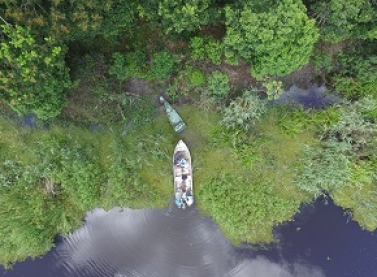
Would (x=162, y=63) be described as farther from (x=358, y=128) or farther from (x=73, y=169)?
(x=358, y=128)

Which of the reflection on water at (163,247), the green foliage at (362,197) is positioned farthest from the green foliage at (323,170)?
the reflection on water at (163,247)

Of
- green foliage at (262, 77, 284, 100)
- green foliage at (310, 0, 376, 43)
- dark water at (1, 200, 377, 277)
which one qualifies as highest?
green foliage at (310, 0, 376, 43)

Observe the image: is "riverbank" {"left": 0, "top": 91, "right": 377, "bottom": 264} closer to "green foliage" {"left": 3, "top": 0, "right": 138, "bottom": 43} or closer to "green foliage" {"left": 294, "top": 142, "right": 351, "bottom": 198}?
"green foliage" {"left": 294, "top": 142, "right": 351, "bottom": 198}

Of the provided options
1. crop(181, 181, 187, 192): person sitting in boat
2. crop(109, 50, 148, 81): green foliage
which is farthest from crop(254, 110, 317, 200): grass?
crop(109, 50, 148, 81): green foliage

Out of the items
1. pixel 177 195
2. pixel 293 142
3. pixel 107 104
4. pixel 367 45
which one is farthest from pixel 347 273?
pixel 107 104

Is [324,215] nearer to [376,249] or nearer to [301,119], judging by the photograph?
[376,249]

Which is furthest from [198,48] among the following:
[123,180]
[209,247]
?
[209,247]
